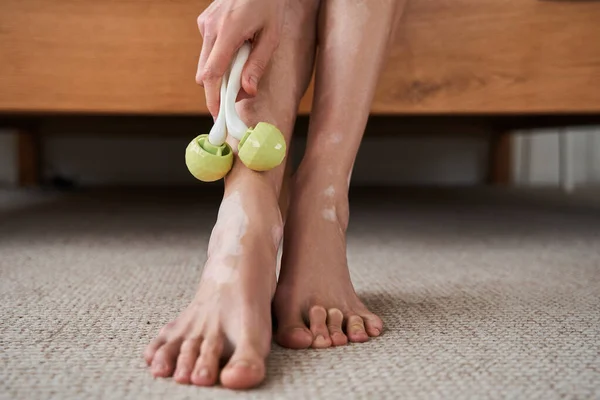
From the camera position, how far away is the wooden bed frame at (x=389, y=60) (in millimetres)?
1053

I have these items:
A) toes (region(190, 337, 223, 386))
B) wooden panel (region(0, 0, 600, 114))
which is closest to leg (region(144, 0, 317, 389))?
toes (region(190, 337, 223, 386))

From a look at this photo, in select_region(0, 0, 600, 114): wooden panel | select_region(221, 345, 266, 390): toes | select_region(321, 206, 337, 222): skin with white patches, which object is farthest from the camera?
select_region(0, 0, 600, 114): wooden panel

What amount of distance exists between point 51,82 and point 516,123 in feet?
5.74

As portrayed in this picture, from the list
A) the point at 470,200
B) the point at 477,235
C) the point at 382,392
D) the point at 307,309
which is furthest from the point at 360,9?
the point at 470,200

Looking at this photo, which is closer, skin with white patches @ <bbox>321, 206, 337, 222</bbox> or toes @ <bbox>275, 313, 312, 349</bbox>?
toes @ <bbox>275, 313, 312, 349</bbox>

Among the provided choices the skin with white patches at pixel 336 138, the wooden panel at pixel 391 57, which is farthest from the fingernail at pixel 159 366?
the wooden panel at pixel 391 57

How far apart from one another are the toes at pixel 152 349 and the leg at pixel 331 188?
0.12 meters

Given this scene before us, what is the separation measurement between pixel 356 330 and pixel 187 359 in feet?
0.59

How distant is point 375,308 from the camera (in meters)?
0.73

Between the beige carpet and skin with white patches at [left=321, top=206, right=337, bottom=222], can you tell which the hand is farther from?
the beige carpet

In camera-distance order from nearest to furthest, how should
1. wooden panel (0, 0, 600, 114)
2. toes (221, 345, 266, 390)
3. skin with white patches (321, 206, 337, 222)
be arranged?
toes (221, 345, 266, 390), skin with white patches (321, 206, 337, 222), wooden panel (0, 0, 600, 114)

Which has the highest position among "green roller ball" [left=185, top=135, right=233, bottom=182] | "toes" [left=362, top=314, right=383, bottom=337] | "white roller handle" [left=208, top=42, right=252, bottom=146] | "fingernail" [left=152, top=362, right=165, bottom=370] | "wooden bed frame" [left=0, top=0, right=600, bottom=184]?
"wooden bed frame" [left=0, top=0, right=600, bottom=184]

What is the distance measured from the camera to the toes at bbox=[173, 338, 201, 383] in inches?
19.5

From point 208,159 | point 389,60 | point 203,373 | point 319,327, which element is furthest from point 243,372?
point 389,60
